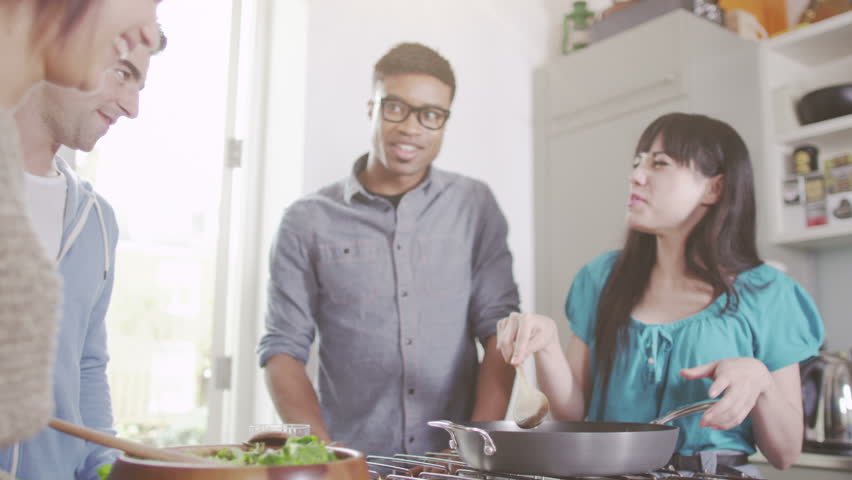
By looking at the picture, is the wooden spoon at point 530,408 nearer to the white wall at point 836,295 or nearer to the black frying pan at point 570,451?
the black frying pan at point 570,451

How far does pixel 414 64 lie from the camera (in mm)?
A: 1656

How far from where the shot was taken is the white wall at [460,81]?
1.67 m

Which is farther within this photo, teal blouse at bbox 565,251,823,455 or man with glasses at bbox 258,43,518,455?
man with glasses at bbox 258,43,518,455

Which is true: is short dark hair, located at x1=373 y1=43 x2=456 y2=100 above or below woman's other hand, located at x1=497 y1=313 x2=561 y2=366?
above

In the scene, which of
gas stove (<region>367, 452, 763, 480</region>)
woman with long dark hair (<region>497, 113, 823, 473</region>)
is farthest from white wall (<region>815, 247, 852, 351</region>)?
gas stove (<region>367, 452, 763, 480</region>)

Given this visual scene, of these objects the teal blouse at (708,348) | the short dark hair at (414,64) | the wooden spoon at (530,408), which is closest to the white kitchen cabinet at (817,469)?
the teal blouse at (708,348)

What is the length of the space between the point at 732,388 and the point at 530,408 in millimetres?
270

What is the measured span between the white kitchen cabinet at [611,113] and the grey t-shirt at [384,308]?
1.85ft

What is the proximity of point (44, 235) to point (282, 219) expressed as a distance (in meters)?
0.78

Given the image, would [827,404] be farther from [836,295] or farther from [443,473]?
[443,473]

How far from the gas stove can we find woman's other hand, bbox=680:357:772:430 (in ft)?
0.80

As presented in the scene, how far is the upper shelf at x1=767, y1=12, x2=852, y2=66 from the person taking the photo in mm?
1975

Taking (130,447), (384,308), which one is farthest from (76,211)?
(384,308)

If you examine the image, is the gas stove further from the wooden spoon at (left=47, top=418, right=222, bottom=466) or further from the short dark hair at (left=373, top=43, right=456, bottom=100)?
the short dark hair at (left=373, top=43, right=456, bottom=100)
